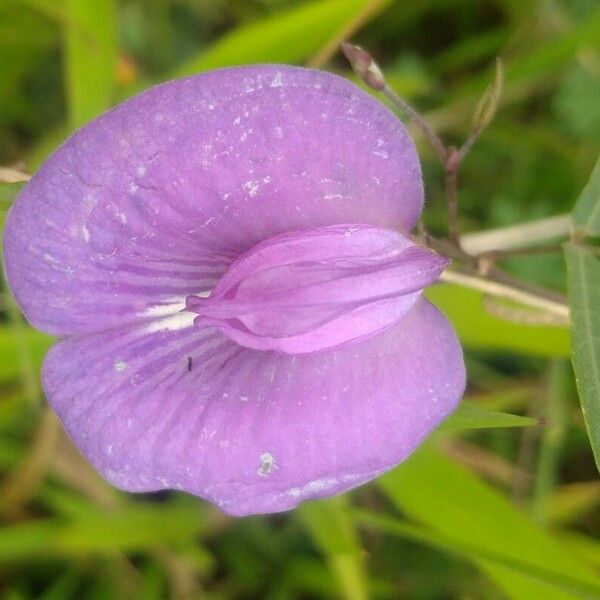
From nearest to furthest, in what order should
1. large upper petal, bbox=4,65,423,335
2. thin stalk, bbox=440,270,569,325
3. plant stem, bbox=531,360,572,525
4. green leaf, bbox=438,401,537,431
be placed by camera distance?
large upper petal, bbox=4,65,423,335
green leaf, bbox=438,401,537,431
thin stalk, bbox=440,270,569,325
plant stem, bbox=531,360,572,525

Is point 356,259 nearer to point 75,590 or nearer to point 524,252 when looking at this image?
point 524,252

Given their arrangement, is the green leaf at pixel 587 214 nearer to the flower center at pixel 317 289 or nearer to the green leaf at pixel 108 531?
the flower center at pixel 317 289

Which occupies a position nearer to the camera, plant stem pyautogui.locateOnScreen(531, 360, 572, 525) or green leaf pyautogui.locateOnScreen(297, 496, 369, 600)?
green leaf pyautogui.locateOnScreen(297, 496, 369, 600)

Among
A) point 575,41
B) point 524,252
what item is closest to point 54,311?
point 524,252

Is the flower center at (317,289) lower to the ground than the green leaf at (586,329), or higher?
higher

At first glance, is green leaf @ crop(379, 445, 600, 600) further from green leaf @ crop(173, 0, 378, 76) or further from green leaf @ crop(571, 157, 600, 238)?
green leaf @ crop(173, 0, 378, 76)

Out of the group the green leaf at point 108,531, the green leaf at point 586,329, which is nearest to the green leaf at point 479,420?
the green leaf at point 586,329

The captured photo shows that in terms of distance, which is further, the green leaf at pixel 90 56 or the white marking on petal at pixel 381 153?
the green leaf at pixel 90 56

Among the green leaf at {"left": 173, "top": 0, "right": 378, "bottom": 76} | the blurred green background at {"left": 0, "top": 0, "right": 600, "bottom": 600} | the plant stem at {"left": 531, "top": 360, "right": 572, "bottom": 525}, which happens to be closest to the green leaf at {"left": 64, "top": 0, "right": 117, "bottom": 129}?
the blurred green background at {"left": 0, "top": 0, "right": 600, "bottom": 600}
